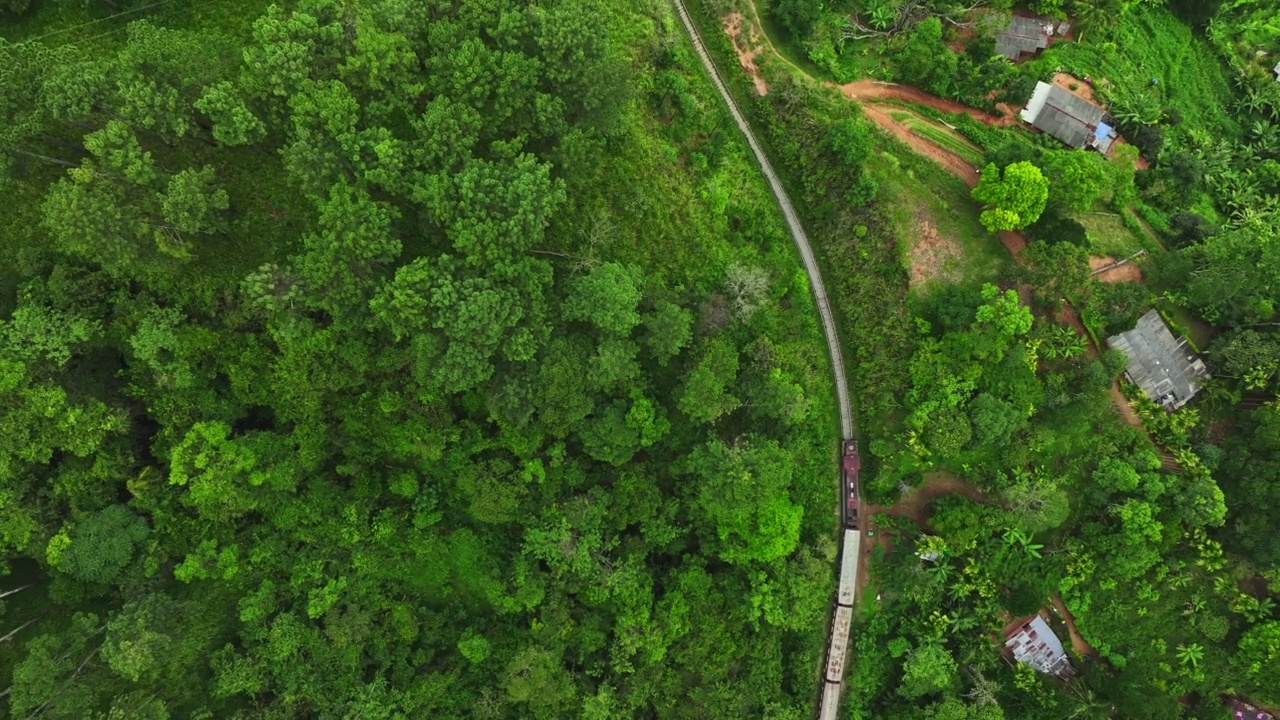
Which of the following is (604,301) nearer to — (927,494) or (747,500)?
(747,500)

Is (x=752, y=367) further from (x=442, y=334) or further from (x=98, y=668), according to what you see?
(x=98, y=668)

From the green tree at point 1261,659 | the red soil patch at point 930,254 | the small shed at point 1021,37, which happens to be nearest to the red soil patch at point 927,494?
the red soil patch at point 930,254

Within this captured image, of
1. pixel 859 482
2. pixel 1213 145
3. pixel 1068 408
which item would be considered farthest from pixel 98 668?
pixel 1213 145

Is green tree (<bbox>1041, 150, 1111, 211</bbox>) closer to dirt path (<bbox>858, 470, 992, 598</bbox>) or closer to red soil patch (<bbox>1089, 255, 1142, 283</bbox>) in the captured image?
red soil patch (<bbox>1089, 255, 1142, 283</bbox>)

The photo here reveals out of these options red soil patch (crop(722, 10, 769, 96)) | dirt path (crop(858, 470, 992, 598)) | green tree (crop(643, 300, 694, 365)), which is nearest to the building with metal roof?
red soil patch (crop(722, 10, 769, 96))

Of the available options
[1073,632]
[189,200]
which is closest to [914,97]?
[1073,632]

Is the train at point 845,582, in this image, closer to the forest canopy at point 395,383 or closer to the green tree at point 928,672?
the forest canopy at point 395,383

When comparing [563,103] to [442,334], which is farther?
[563,103]
